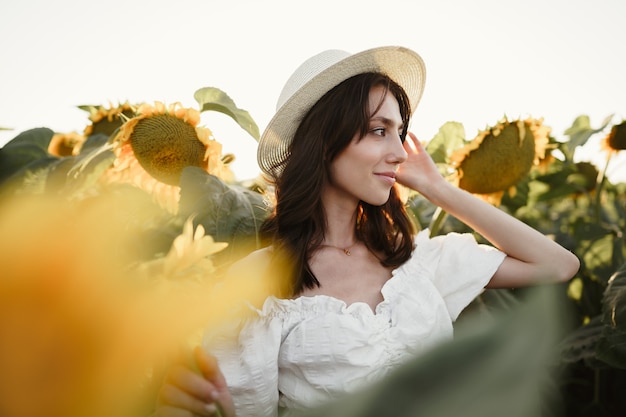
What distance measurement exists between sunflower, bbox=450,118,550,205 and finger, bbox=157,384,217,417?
53.7 inches

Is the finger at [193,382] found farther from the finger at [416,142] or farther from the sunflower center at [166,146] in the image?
the finger at [416,142]

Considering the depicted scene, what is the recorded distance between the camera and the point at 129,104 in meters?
1.37

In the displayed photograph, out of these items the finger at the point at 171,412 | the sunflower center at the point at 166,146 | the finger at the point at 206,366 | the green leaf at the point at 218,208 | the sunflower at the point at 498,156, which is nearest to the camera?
the finger at the point at 206,366

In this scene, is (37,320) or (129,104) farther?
(129,104)

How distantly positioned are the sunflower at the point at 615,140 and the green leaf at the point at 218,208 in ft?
4.08

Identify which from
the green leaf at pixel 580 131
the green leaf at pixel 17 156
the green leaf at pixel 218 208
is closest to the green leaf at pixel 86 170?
the green leaf at pixel 17 156

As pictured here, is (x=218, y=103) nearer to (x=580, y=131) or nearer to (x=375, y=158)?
(x=375, y=158)

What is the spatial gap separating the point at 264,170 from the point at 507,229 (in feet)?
1.99

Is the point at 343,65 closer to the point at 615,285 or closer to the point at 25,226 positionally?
the point at 615,285

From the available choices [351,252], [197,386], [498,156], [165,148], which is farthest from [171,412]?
[498,156]

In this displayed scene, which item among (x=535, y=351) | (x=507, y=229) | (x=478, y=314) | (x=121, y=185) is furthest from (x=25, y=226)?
(x=478, y=314)

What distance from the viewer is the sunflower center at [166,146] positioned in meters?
1.29

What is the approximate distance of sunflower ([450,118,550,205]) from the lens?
1772mm

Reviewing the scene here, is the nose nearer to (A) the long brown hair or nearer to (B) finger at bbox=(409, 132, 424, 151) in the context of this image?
(A) the long brown hair
